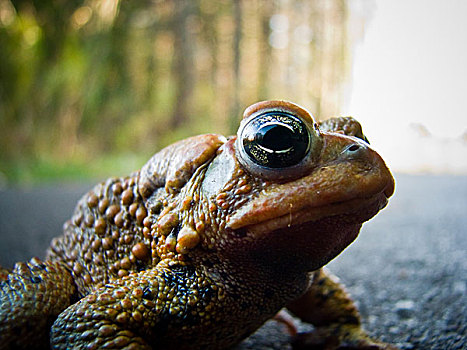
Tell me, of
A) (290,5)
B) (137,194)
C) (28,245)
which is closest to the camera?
(137,194)

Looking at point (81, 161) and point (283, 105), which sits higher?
point (81, 161)

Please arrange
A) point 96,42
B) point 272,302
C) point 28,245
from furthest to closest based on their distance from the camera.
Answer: point 96,42, point 28,245, point 272,302

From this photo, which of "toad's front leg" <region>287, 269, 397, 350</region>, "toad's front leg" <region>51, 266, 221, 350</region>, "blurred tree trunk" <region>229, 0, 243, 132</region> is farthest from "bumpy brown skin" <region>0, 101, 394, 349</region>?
"blurred tree trunk" <region>229, 0, 243, 132</region>

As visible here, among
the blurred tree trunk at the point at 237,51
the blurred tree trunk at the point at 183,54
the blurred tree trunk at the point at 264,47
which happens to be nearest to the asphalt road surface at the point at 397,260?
the blurred tree trunk at the point at 237,51

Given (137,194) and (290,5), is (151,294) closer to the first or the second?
(137,194)

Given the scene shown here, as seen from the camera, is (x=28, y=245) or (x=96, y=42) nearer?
(x=28, y=245)

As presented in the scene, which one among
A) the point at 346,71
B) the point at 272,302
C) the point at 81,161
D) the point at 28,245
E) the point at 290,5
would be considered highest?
the point at 290,5

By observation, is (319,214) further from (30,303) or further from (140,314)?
(30,303)

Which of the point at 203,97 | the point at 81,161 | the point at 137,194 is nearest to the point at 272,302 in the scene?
the point at 137,194
